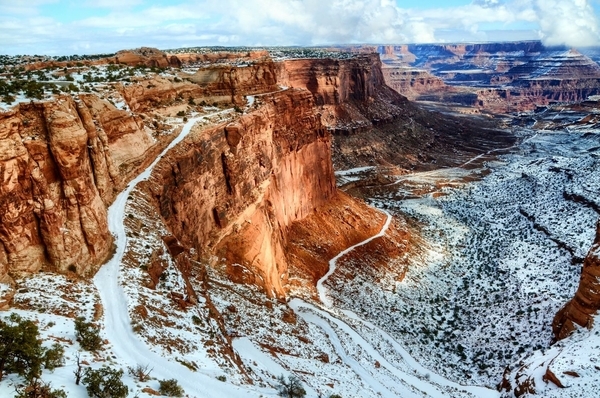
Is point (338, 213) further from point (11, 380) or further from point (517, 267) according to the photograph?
point (11, 380)

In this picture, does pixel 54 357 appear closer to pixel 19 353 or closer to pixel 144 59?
pixel 19 353

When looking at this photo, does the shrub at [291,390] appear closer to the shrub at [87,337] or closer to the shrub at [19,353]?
the shrub at [87,337]

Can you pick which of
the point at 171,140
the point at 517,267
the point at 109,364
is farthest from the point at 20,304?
the point at 517,267

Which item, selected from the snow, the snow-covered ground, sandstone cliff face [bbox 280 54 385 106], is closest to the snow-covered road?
the snow-covered ground

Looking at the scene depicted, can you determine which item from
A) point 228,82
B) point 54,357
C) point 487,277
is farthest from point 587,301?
point 228,82

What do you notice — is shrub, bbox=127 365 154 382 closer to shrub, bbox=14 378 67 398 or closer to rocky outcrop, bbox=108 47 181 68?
shrub, bbox=14 378 67 398

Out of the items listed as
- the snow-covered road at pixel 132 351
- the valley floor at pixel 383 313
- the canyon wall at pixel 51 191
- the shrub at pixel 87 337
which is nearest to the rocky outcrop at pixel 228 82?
the valley floor at pixel 383 313

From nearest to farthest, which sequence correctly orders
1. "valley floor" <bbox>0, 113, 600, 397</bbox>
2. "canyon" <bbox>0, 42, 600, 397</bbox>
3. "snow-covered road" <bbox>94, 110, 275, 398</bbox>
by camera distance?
"snow-covered road" <bbox>94, 110, 275, 398</bbox>
"valley floor" <bbox>0, 113, 600, 397</bbox>
"canyon" <bbox>0, 42, 600, 397</bbox>
